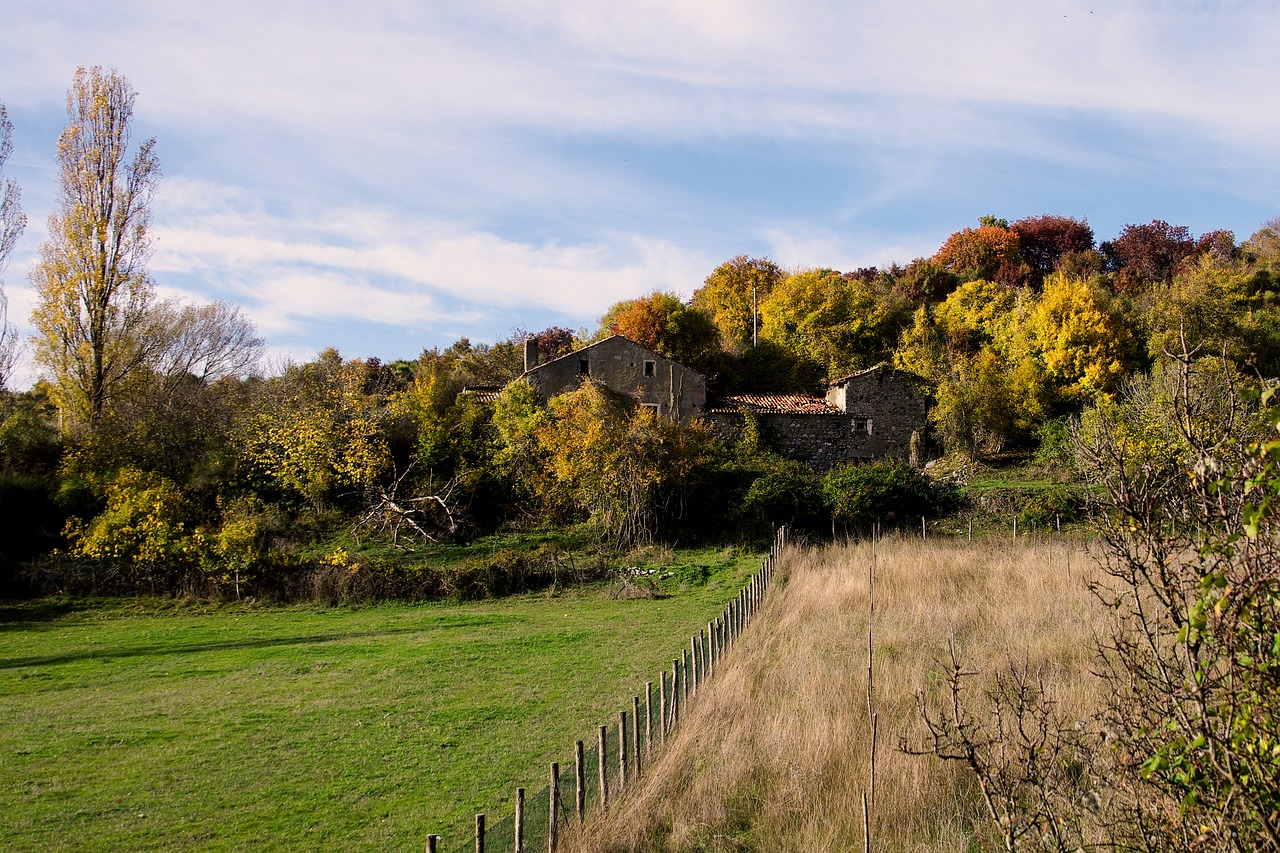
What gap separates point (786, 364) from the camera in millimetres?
40094

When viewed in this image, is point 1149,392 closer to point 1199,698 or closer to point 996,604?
point 996,604

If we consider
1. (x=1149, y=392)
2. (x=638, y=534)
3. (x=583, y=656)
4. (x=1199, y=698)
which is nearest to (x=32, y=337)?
(x=638, y=534)

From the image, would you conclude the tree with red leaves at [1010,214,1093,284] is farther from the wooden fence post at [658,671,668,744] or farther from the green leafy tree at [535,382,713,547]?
the wooden fence post at [658,671,668,744]

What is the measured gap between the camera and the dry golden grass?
704 centimetres

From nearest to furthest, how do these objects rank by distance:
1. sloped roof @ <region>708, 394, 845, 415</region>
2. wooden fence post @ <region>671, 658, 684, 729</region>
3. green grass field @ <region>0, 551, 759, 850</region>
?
green grass field @ <region>0, 551, 759, 850</region>, wooden fence post @ <region>671, 658, 684, 729</region>, sloped roof @ <region>708, 394, 845, 415</region>

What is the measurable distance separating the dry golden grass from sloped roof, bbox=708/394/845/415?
1678 centimetres

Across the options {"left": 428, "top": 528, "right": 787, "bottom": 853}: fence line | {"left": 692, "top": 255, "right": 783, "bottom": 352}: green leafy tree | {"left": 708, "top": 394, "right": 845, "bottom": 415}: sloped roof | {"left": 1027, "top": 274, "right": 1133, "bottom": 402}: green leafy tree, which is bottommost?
{"left": 428, "top": 528, "right": 787, "bottom": 853}: fence line

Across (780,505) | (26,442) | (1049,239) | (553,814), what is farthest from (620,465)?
(1049,239)

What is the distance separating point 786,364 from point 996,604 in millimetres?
25792

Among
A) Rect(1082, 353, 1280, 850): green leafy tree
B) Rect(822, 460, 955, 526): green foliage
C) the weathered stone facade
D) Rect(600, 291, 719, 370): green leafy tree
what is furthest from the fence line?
Rect(600, 291, 719, 370): green leafy tree

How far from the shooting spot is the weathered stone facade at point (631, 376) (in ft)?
106

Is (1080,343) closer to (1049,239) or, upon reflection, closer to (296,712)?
(1049,239)

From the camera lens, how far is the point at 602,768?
7.12 metres

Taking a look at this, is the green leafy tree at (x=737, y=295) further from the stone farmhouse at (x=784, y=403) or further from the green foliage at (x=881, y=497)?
the green foliage at (x=881, y=497)
